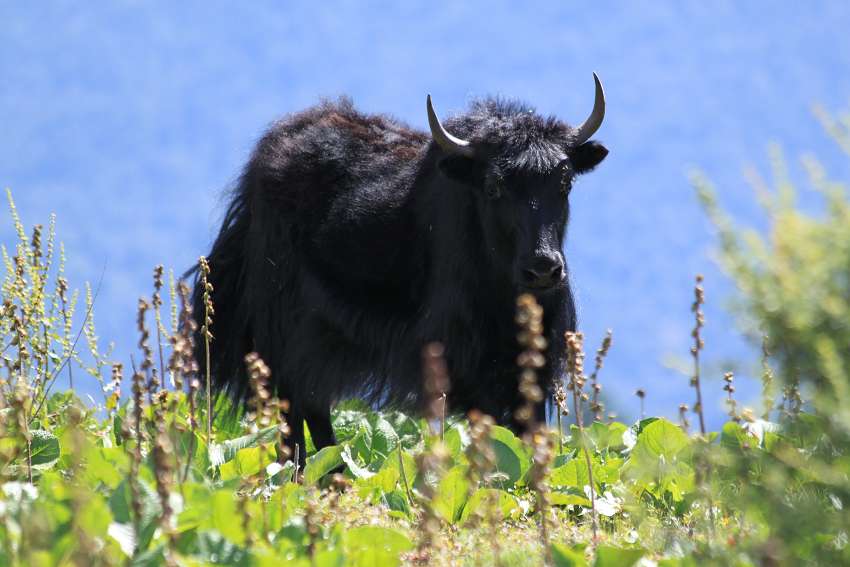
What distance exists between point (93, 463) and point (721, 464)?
1856mm

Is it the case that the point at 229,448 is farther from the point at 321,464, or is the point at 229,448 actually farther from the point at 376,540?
the point at 376,540

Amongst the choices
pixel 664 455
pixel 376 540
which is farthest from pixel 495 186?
pixel 376 540

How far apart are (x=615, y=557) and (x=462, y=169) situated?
3839mm

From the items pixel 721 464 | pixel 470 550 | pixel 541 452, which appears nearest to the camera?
pixel 541 452

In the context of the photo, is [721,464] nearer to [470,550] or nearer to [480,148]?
[470,550]

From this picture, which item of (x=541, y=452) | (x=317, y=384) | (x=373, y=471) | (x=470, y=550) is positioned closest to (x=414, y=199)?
(x=317, y=384)

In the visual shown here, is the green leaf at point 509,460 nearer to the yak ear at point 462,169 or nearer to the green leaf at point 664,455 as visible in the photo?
the green leaf at point 664,455

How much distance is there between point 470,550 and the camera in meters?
4.12

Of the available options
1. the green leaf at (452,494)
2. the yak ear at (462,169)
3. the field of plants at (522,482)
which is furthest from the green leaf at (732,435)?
the yak ear at (462,169)

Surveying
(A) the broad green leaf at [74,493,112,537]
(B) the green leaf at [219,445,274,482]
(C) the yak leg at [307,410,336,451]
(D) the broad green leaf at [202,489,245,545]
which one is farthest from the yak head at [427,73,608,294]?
(A) the broad green leaf at [74,493,112,537]

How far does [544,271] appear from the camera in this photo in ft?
20.8

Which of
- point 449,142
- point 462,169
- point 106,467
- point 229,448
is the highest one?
point 449,142

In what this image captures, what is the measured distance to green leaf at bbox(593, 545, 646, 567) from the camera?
3314 millimetres

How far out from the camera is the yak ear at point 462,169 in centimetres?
686
